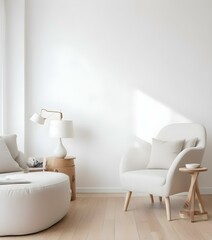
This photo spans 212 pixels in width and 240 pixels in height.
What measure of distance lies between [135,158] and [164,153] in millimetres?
330

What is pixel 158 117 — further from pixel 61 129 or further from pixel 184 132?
pixel 61 129

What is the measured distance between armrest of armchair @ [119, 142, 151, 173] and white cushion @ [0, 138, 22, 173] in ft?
3.66

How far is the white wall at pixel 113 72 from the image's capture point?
4898 mm

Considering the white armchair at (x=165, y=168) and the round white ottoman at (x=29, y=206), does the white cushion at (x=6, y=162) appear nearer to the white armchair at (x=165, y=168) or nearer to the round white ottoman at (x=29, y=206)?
the round white ottoman at (x=29, y=206)

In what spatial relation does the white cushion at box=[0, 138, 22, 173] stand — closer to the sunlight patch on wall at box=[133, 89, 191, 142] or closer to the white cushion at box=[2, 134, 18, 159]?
the white cushion at box=[2, 134, 18, 159]

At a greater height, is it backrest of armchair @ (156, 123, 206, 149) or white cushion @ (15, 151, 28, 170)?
backrest of armchair @ (156, 123, 206, 149)

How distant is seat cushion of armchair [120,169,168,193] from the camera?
11.9 ft

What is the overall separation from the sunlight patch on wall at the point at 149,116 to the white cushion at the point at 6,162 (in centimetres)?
165

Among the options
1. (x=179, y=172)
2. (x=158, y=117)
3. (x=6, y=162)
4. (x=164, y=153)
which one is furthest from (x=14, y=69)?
(x=179, y=172)

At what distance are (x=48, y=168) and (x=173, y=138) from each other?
1498mm

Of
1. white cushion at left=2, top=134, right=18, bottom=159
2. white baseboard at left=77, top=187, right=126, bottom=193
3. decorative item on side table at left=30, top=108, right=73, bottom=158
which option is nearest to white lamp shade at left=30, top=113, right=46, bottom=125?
decorative item on side table at left=30, top=108, right=73, bottom=158

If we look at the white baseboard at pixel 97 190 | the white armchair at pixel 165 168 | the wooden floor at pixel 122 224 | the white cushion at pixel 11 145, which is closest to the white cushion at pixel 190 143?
the white armchair at pixel 165 168

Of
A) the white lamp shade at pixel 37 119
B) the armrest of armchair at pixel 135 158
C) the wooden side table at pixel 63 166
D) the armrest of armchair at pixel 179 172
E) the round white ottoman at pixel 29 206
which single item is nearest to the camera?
the round white ottoman at pixel 29 206

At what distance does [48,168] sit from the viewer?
4.50 metres
